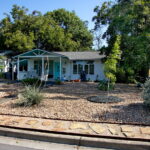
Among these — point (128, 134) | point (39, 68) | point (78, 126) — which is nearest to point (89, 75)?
point (39, 68)

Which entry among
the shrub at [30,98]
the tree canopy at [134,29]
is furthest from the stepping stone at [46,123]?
the tree canopy at [134,29]

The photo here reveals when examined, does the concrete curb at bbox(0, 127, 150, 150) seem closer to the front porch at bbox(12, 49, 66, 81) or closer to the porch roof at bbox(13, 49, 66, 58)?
the porch roof at bbox(13, 49, 66, 58)

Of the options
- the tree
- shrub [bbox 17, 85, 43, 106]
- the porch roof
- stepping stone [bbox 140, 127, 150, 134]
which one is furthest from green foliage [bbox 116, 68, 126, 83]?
the tree

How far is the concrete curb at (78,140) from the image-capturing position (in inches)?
144

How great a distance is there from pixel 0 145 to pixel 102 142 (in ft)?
7.39

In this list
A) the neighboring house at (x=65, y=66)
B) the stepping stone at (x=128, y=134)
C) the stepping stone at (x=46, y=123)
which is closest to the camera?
the stepping stone at (x=128, y=134)

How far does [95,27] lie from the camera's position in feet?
70.2

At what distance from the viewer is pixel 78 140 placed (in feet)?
12.8

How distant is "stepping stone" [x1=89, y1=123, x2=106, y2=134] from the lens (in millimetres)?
4281

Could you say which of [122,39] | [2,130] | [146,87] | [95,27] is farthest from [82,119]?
[95,27]

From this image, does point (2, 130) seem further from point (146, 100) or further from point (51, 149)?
point (146, 100)

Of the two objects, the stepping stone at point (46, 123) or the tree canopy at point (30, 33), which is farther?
the tree canopy at point (30, 33)

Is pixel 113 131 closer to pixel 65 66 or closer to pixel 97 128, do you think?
pixel 97 128

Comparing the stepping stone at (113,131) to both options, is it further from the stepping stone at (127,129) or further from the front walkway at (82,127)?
the stepping stone at (127,129)
